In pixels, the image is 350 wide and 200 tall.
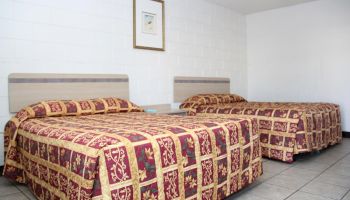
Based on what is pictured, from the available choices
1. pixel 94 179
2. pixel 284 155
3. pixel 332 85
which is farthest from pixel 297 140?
pixel 94 179

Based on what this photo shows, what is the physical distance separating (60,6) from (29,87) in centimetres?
93

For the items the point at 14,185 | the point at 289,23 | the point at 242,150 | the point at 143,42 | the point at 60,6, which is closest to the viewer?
the point at 242,150

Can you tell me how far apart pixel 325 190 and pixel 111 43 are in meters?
2.72

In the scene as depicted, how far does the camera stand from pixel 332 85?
15.7 feet

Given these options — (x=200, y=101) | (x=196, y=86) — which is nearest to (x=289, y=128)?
(x=200, y=101)

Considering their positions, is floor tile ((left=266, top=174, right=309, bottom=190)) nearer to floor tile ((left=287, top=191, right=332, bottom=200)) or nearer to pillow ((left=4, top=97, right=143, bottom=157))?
floor tile ((left=287, top=191, right=332, bottom=200))

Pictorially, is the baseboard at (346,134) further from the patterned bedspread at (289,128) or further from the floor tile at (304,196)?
the floor tile at (304,196)

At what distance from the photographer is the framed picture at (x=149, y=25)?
12.4 ft

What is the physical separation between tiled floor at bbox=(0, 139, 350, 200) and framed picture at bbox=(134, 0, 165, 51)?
2.11 metres

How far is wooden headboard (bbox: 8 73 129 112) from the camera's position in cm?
279

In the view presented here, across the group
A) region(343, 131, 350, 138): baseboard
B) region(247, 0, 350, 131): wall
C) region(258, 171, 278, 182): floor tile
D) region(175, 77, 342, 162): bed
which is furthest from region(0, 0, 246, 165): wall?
region(343, 131, 350, 138): baseboard

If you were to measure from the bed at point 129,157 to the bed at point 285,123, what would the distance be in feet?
3.09

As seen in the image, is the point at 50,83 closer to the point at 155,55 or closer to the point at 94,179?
the point at 155,55

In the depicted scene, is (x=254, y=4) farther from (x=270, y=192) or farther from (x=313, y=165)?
(x=270, y=192)
